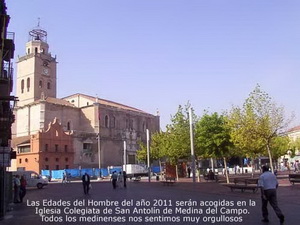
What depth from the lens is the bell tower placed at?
88.2 metres

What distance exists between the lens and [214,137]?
34750 mm

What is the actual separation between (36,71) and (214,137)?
64.7 metres

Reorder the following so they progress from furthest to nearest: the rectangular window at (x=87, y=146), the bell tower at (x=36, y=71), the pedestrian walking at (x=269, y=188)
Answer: the bell tower at (x=36, y=71) → the rectangular window at (x=87, y=146) → the pedestrian walking at (x=269, y=188)

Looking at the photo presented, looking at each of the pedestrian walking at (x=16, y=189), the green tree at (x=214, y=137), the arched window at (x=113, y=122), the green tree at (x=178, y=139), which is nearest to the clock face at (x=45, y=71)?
the arched window at (x=113, y=122)

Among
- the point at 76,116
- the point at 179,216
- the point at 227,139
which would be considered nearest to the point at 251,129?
the point at 227,139

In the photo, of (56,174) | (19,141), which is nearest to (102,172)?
(56,174)

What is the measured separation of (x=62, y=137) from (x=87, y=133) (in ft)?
32.9

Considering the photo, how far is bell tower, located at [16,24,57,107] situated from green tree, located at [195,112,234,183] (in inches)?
2318

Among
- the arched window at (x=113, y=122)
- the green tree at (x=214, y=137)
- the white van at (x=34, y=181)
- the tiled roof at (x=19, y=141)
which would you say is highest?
the arched window at (x=113, y=122)

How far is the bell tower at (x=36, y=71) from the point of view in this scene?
289 ft

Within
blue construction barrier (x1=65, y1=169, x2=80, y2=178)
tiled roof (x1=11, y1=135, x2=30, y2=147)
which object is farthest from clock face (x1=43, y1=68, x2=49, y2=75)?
blue construction barrier (x1=65, y1=169, x2=80, y2=178)

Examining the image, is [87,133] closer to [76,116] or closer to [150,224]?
[76,116]

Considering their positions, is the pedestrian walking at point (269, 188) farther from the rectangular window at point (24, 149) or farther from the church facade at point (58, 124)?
the rectangular window at point (24, 149)

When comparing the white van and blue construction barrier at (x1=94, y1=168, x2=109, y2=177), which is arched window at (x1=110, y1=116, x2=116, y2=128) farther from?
the white van
